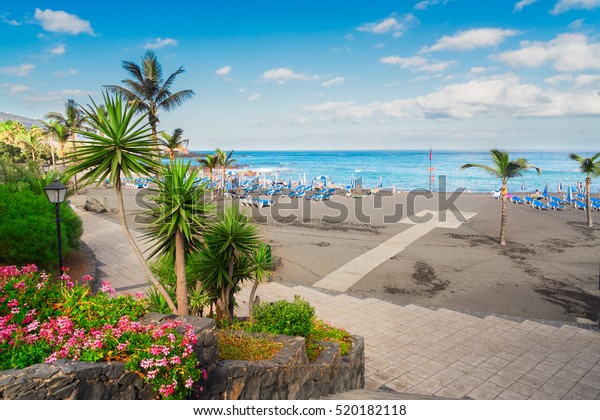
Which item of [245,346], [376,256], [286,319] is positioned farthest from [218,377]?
[376,256]

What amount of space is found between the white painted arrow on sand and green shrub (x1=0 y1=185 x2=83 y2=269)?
8040mm

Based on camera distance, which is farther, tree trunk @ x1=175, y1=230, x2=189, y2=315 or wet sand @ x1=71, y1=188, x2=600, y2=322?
wet sand @ x1=71, y1=188, x2=600, y2=322

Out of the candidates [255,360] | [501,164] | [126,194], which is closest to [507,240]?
[501,164]

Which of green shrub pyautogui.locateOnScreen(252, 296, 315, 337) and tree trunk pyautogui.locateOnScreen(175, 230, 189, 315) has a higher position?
tree trunk pyautogui.locateOnScreen(175, 230, 189, 315)

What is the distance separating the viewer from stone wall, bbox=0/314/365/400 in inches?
112

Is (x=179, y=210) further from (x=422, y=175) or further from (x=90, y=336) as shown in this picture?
(x=422, y=175)

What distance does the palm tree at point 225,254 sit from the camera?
6660 millimetres

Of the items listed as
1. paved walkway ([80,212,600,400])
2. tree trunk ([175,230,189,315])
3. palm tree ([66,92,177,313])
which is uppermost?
palm tree ([66,92,177,313])

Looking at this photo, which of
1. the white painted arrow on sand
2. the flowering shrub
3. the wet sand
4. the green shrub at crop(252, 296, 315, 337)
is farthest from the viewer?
the white painted arrow on sand

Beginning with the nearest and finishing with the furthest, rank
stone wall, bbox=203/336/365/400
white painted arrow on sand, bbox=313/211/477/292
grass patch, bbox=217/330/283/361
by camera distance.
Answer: stone wall, bbox=203/336/365/400
grass patch, bbox=217/330/283/361
white painted arrow on sand, bbox=313/211/477/292

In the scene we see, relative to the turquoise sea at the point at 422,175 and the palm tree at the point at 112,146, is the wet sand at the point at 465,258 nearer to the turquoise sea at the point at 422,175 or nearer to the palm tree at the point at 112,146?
the palm tree at the point at 112,146

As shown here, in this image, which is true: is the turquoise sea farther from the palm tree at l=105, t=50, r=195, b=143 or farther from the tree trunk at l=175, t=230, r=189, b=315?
the tree trunk at l=175, t=230, r=189, b=315

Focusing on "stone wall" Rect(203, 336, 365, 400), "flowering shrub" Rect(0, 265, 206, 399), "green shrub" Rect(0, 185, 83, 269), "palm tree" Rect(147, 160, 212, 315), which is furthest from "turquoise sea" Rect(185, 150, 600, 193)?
"flowering shrub" Rect(0, 265, 206, 399)
